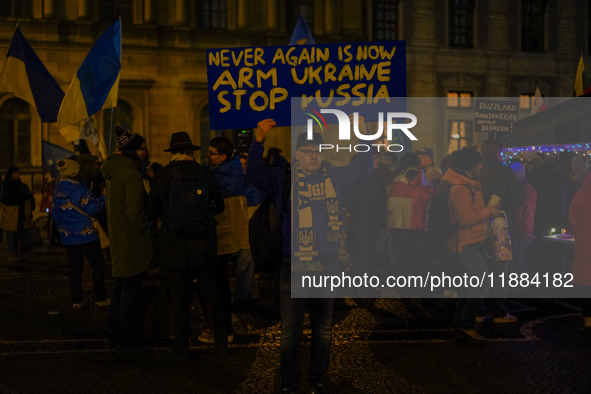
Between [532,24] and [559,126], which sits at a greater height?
[532,24]

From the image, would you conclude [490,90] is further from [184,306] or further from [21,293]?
[184,306]

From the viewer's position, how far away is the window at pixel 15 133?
66.4ft

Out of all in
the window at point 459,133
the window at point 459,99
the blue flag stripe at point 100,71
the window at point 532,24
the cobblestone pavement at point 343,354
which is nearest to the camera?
the cobblestone pavement at point 343,354

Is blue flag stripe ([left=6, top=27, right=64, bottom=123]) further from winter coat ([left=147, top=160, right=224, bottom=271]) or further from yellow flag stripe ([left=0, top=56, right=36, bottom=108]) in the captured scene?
winter coat ([left=147, top=160, right=224, bottom=271])

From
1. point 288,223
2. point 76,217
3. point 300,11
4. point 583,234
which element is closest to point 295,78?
point 288,223

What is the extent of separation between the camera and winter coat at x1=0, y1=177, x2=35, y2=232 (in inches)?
514

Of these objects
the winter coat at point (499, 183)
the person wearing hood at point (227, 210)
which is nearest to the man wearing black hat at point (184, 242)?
the person wearing hood at point (227, 210)

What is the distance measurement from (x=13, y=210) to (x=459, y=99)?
17.8 meters

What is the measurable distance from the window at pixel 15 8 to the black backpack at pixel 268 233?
17911 mm

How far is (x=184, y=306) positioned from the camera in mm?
5891

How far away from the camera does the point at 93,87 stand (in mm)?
9023

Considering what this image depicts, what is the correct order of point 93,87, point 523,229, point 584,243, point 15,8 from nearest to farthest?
point 584,243 → point 93,87 → point 523,229 → point 15,8

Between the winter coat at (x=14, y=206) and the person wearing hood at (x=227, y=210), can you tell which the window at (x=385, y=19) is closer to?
the winter coat at (x=14, y=206)

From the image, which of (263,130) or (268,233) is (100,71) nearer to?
(263,130)
